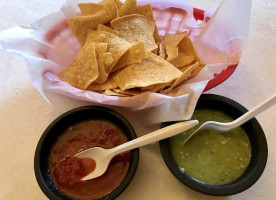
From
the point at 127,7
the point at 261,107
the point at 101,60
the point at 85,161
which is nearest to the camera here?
the point at 261,107

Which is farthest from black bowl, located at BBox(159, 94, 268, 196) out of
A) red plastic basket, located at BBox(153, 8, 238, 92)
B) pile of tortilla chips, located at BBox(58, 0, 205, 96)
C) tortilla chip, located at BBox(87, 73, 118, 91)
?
red plastic basket, located at BBox(153, 8, 238, 92)

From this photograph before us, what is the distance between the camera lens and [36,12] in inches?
55.7

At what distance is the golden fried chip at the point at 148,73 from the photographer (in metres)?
0.99

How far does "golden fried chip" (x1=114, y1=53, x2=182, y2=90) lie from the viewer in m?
0.99

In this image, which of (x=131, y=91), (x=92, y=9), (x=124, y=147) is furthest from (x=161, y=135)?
(x=92, y=9)

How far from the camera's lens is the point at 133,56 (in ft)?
3.49

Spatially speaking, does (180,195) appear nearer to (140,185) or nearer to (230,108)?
(140,185)

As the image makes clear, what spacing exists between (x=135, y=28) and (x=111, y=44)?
15 cm

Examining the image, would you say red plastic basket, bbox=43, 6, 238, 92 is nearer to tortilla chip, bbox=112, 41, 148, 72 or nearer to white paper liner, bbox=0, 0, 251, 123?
white paper liner, bbox=0, 0, 251, 123

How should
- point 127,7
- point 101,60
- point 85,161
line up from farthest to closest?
point 127,7
point 101,60
point 85,161

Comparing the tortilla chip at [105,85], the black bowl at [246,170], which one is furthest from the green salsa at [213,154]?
the tortilla chip at [105,85]

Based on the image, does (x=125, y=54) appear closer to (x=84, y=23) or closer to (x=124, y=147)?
(x=84, y=23)

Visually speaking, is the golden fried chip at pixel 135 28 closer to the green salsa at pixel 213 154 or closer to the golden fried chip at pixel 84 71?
the golden fried chip at pixel 84 71

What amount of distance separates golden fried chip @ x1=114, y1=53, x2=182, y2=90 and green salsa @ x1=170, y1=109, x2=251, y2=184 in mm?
217
